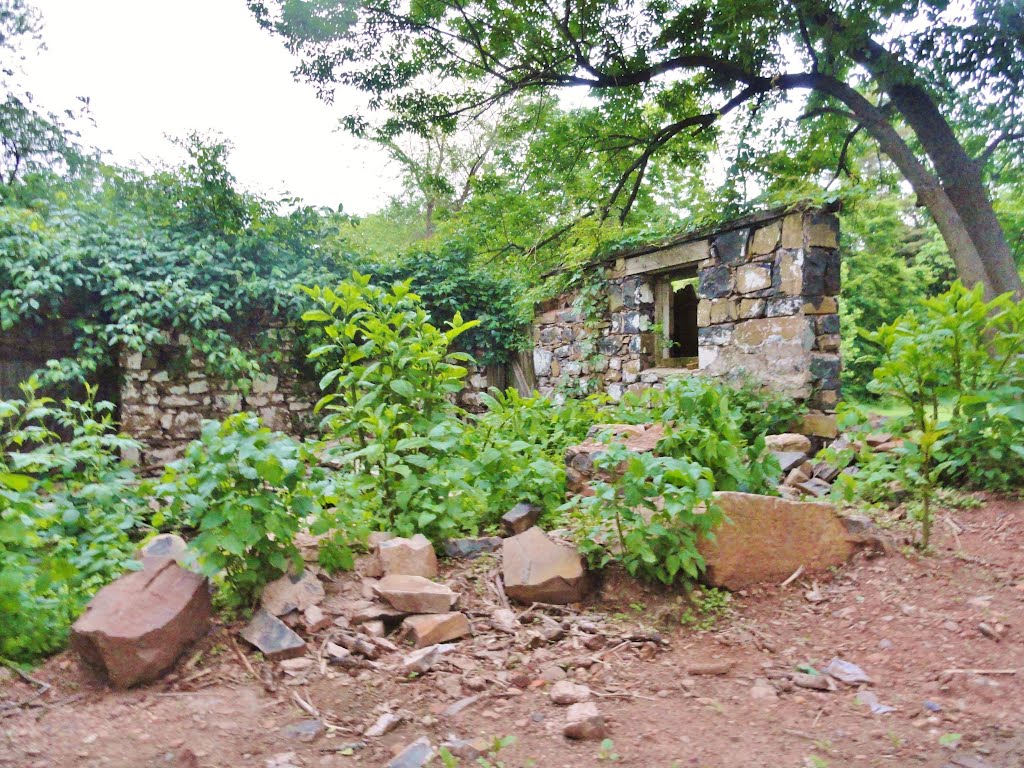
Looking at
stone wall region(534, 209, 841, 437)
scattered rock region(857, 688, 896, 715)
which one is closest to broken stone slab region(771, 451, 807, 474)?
stone wall region(534, 209, 841, 437)

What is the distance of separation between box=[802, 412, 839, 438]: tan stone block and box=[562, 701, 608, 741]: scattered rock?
3945 millimetres

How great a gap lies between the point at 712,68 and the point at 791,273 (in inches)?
104

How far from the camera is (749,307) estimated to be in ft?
18.3

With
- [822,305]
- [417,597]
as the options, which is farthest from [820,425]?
[417,597]

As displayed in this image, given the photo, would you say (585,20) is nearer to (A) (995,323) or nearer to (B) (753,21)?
(B) (753,21)

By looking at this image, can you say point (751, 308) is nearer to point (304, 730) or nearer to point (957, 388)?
point (957, 388)

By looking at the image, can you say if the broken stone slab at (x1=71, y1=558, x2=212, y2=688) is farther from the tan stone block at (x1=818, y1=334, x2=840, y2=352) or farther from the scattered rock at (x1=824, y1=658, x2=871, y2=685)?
the tan stone block at (x1=818, y1=334, x2=840, y2=352)

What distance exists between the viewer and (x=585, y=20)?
6.11 metres

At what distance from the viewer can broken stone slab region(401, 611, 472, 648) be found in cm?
235

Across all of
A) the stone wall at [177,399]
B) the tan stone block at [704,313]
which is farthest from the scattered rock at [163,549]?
the tan stone block at [704,313]

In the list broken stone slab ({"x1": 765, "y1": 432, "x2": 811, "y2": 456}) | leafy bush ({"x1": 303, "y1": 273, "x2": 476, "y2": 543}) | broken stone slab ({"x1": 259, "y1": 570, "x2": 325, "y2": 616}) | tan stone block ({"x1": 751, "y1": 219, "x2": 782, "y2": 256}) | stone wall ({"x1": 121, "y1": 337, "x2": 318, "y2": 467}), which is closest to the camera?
broken stone slab ({"x1": 259, "y1": 570, "x2": 325, "y2": 616})


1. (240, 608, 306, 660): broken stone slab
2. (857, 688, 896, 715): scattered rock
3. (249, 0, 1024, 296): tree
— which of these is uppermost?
(249, 0, 1024, 296): tree

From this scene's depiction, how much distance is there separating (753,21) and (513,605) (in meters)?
→ 5.58

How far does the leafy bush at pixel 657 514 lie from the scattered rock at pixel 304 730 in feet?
4.12
